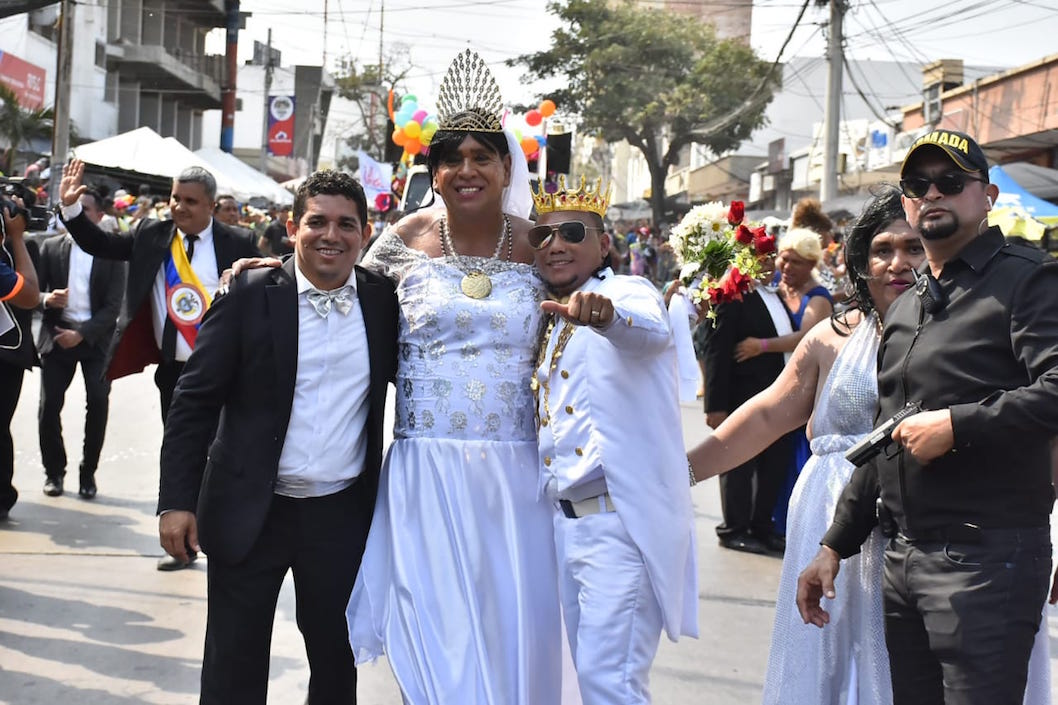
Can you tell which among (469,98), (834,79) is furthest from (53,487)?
(834,79)

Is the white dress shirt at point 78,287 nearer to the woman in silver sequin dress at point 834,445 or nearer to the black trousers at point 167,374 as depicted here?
the black trousers at point 167,374

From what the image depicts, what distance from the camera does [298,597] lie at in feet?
13.3

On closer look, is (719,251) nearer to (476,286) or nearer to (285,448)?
(476,286)

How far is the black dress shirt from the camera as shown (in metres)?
2.84

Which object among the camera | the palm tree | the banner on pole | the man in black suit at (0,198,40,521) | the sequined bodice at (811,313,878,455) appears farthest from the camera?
the banner on pole

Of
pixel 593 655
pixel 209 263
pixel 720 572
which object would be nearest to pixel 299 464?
pixel 593 655

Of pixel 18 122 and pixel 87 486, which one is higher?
pixel 18 122

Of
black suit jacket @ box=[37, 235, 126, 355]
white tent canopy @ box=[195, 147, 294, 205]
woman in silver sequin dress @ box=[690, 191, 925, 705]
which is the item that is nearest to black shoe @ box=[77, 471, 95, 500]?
black suit jacket @ box=[37, 235, 126, 355]

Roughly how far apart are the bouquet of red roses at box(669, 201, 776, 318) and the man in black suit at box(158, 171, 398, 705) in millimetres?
1884

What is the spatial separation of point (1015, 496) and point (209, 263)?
4973 mm

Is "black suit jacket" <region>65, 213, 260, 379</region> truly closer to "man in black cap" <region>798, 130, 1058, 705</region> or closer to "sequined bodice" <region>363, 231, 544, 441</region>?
"sequined bodice" <region>363, 231, 544, 441</region>

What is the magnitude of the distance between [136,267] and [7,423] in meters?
1.79

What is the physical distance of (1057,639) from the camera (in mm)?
6344

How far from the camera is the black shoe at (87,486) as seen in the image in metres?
8.62
